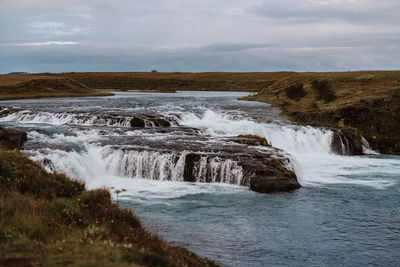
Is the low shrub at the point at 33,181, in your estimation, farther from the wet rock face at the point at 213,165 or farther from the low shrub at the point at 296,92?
the low shrub at the point at 296,92

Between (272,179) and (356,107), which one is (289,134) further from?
(272,179)

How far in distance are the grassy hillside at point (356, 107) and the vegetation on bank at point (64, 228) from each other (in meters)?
29.1

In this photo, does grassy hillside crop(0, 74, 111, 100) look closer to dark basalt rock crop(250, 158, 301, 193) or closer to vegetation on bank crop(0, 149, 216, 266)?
dark basalt rock crop(250, 158, 301, 193)

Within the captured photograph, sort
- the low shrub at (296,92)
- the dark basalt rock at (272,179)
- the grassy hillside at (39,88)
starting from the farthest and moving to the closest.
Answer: the grassy hillside at (39,88) < the low shrub at (296,92) < the dark basalt rock at (272,179)

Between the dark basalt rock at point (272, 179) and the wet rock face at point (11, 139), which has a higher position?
the wet rock face at point (11, 139)

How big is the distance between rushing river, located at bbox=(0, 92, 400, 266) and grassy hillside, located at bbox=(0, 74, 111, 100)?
136ft

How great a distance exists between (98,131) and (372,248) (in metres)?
22.3

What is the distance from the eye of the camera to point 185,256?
31.8ft

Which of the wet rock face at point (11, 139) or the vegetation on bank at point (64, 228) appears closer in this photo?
the vegetation on bank at point (64, 228)

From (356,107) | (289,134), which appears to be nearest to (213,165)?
(289,134)

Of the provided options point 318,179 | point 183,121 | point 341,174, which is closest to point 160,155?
point 318,179

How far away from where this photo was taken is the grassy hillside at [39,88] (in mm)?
69562

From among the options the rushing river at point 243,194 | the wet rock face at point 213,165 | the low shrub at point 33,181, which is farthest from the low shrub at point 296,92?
the low shrub at point 33,181

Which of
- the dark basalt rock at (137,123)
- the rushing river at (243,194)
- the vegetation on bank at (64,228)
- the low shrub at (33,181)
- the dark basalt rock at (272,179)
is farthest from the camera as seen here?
the dark basalt rock at (137,123)
